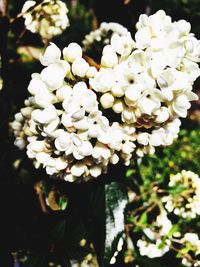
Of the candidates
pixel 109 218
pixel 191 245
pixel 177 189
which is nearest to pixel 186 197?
pixel 177 189

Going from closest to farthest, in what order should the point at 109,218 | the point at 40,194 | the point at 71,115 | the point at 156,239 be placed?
1. the point at 71,115
2. the point at 109,218
3. the point at 40,194
4. the point at 156,239

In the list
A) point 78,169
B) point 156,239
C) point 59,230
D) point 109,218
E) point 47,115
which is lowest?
point 156,239

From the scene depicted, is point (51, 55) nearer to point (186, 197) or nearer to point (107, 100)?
point (107, 100)

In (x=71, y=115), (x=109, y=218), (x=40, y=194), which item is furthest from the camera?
(x=40, y=194)

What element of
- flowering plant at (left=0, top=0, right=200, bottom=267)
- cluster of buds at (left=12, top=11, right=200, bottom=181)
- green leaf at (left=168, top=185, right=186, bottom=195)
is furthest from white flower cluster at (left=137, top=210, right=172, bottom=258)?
cluster of buds at (left=12, top=11, right=200, bottom=181)

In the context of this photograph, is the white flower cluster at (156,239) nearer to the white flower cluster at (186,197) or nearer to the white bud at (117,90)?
the white flower cluster at (186,197)

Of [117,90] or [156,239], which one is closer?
[117,90]

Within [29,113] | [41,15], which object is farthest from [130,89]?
[41,15]
